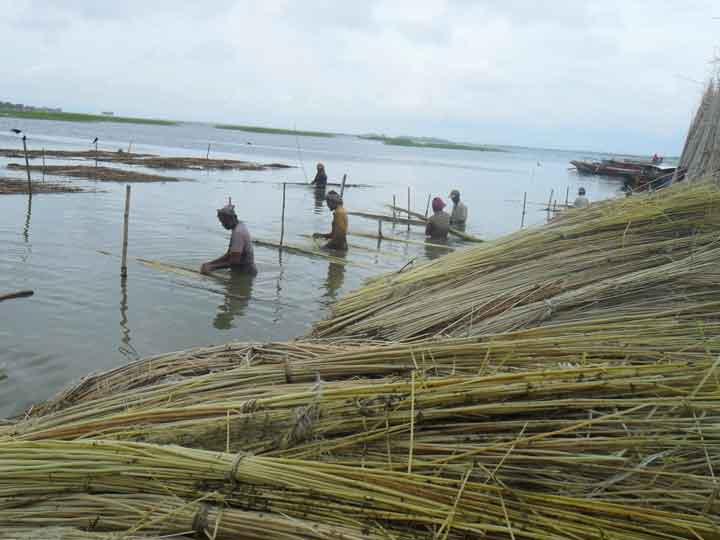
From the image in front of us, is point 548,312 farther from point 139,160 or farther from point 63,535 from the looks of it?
point 139,160

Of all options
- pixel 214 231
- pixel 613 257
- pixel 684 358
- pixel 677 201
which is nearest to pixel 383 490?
pixel 684 358

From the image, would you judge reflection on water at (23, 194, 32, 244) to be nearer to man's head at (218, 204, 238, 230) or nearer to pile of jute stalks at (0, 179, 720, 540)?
man's head at (218, 204, 238, 230)

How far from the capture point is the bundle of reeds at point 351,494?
2031 millimetres

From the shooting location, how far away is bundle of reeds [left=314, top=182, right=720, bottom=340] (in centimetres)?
392

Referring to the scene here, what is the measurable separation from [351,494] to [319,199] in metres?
21.7

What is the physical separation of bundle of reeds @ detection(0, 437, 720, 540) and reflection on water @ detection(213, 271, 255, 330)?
17.9 feet

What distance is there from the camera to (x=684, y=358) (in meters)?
2.79

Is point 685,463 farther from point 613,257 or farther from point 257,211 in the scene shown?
point 257,211

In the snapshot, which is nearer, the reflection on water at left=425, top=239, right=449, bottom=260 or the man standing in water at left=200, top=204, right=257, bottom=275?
the man standing in water at left=200, top=204, right=257, bottom=275

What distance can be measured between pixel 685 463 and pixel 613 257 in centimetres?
254

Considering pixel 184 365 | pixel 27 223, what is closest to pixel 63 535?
pixel 184 365

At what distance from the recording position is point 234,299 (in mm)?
9086

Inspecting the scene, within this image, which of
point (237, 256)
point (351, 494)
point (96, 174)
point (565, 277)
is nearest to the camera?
point (351, 494)

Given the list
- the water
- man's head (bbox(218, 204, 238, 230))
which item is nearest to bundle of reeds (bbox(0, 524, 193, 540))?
the water
